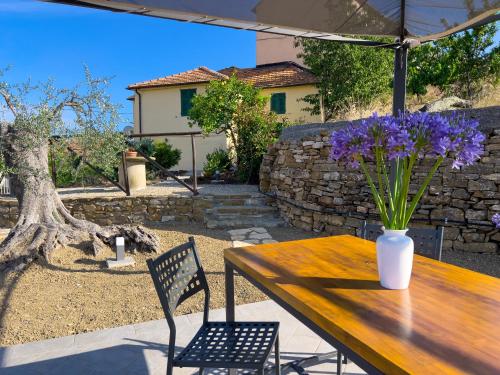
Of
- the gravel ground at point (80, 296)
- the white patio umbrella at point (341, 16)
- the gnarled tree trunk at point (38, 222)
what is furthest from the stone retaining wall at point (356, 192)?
the gnarled tree trunk at point (38, 222)

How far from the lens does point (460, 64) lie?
495 inches

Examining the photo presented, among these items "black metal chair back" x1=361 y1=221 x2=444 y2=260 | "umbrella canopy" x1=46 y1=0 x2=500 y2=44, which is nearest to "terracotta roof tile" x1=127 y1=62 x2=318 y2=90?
"umbrella canopy" x1=46 y1=0 x2=500 y2=44

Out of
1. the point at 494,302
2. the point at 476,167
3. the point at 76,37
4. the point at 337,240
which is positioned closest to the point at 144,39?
the point at 76,37

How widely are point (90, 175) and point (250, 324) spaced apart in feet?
25.4

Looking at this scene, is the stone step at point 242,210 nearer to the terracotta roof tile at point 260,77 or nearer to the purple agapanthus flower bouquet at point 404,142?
the purple agapanthus flower bouquet at point 404,142

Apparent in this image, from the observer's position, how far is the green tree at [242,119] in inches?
371

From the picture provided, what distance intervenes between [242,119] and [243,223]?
3800 mm

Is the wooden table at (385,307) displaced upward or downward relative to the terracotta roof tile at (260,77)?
downward

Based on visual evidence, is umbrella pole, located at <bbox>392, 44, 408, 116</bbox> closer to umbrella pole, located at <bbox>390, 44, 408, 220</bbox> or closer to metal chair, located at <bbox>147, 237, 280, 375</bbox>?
umbrella pole, located at <bbox>390, 44, 408, 220</bbox>

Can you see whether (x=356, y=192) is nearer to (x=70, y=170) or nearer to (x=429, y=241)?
(x=429, y=241)

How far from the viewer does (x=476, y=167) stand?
4605 millimetres

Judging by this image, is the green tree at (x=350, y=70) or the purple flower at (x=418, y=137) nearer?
the purple flower at (x=418, y=137)

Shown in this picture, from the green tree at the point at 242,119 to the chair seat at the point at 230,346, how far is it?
7.45 metres

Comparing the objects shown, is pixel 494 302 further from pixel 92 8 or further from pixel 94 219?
pixel 94 219
